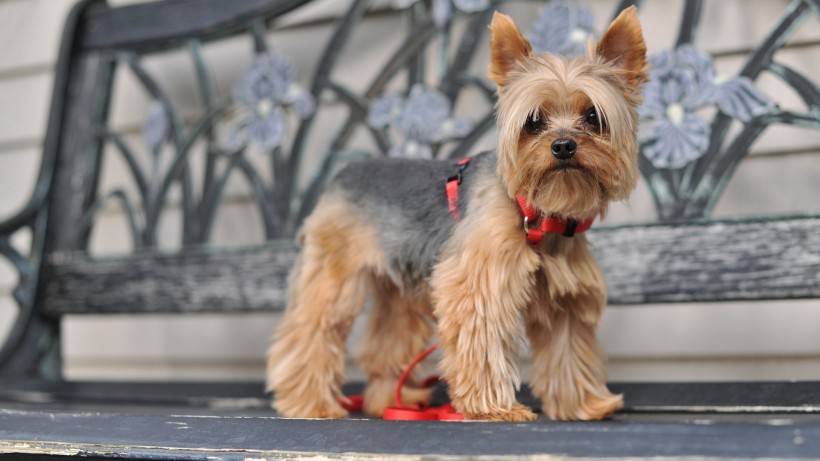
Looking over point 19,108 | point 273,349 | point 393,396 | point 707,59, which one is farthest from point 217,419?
point 19,108

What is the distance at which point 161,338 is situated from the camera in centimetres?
395

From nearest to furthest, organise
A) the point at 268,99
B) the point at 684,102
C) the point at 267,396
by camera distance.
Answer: the point at 684,102 < the point at 267,396 < the point at 268,99

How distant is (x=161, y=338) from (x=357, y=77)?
1.52 meters

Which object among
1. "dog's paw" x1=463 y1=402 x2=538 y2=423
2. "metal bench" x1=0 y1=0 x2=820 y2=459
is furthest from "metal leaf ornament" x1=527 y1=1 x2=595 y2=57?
"dog's paw" x1=463 y1=402 x2=538 y2=423

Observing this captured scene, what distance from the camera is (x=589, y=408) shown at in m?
2.09

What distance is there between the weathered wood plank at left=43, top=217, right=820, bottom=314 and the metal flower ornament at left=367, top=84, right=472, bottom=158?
1.80 feet

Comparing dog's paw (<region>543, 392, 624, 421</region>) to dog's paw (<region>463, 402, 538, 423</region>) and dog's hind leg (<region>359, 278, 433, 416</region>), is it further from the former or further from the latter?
dog's hind leg (<region>359, 278, 433, 416</region>)

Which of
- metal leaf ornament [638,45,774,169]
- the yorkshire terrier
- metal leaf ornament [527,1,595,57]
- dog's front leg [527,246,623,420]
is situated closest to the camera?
the yorkshire terrier

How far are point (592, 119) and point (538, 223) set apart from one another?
0.26 meters

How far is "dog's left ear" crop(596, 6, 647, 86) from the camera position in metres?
1.95

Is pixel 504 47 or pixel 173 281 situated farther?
pixel 173 281

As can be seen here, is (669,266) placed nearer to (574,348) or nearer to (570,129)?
(574,348)

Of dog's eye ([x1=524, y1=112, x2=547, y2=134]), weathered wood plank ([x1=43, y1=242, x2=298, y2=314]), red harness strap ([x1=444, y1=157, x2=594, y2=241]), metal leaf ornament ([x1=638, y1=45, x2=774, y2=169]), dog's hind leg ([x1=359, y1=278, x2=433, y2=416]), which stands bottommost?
dog's hind leg ([x1=359, y1=278, x2=433, y2=416])

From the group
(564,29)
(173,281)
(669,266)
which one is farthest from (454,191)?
(173,281)
